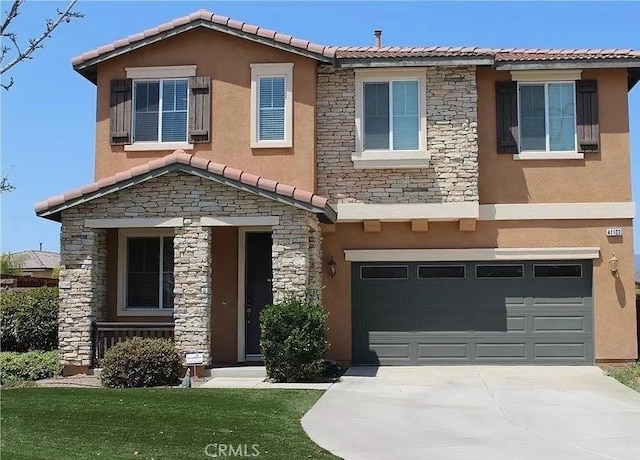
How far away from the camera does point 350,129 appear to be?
17.6 meters

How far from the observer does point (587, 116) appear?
1753 cm

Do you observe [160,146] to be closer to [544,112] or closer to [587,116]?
[544,112]

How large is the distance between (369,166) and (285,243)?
2969 mm

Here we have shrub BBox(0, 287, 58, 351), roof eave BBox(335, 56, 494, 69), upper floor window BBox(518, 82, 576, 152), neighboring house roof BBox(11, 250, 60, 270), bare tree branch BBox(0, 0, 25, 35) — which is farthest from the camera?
neighboring house roof BBox(11, 250, 60, 270)

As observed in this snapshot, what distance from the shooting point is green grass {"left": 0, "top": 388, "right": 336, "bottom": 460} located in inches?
356

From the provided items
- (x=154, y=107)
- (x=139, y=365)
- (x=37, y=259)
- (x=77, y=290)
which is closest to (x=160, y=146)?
(x=154, y=107)

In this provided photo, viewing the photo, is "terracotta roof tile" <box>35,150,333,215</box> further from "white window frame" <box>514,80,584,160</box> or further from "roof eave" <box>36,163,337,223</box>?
"white window frame" <box>514,80,584,160</box>

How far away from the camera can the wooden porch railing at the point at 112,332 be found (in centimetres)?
1597

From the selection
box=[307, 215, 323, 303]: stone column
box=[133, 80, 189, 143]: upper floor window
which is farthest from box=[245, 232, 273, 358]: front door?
box=[133, 80, 189, 143]: upper floor window

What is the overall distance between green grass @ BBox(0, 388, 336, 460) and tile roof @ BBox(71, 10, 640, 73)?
7.57 m

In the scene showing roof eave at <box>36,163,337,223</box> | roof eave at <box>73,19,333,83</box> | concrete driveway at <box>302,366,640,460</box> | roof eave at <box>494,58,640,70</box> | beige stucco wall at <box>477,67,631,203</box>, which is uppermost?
roof eave at <box>73,19,333,83</box>

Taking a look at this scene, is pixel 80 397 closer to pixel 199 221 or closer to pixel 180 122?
pixel 199 221

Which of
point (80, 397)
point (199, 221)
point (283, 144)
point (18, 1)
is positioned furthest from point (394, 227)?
point (18, 1)

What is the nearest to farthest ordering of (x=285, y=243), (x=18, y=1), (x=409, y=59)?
(x=18, y=1) → (x=285, y=243) → (x=409, y=59)
